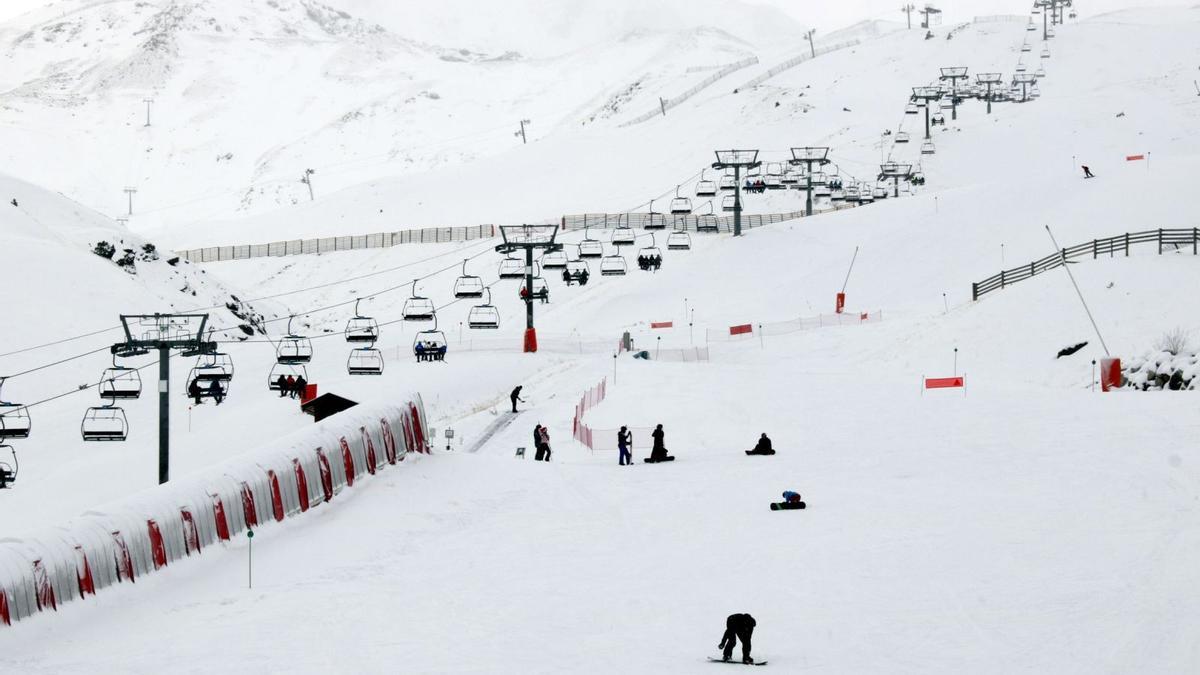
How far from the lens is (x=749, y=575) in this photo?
21938mm

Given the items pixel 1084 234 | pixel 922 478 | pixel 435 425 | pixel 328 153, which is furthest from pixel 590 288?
pixel 328 153

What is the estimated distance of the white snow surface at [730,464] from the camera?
18500mm

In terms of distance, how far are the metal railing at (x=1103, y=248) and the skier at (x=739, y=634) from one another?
113ft

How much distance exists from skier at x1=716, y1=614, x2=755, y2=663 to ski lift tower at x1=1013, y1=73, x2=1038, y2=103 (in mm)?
109567

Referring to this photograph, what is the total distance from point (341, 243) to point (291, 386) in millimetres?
56534

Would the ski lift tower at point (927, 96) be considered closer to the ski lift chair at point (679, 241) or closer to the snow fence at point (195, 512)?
the ski lift chair at point (679, 241)

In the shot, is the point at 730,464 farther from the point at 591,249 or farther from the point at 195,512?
the point at 591,249

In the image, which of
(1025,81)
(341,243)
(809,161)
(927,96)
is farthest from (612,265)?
(1025,81)

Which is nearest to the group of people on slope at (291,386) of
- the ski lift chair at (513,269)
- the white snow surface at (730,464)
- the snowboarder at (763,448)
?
the white snow surface at (730,464)

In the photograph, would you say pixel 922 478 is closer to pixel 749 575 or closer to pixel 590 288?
pixel 749 575

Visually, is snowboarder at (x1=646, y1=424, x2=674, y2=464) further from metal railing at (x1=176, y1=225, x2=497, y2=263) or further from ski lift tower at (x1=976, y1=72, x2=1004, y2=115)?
ski lift tower at (x1=976, y1=72, x2=1004, y2=115)

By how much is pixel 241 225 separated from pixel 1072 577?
351 feet

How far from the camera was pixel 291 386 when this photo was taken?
49344 mm

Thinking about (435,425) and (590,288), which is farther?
(590,288)
